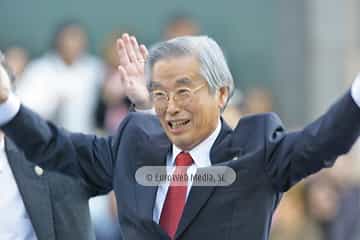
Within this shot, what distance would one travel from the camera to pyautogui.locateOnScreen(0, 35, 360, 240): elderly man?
591 cm

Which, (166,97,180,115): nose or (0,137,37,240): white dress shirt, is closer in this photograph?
(166,97,180,115): nose

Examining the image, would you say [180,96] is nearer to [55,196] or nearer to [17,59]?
[55,196]

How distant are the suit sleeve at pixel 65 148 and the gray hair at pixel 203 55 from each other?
0.41 m

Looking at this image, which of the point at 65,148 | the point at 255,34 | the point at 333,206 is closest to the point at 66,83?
the point at 333,206

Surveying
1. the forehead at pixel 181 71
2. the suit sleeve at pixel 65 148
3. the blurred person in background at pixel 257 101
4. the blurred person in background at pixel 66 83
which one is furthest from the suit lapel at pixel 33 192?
the blurred person in background at pixel 257 101

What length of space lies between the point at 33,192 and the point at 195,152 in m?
0.78

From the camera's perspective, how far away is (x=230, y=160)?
600 cm

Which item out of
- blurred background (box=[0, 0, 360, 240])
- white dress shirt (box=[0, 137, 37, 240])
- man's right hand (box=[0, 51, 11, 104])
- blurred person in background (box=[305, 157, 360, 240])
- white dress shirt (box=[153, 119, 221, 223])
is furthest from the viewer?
blurred background (box=[0, 0, 360, 240])

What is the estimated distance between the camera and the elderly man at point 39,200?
640 cm

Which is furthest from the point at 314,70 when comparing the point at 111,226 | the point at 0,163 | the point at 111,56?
the point at 0,163

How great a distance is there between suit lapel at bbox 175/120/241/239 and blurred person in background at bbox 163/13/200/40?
493cm

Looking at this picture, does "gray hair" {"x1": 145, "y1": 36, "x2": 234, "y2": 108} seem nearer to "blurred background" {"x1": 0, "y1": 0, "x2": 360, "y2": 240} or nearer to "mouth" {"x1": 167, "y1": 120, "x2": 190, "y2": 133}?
"mouth" {"x1": 167, "y1": 120, "x2": 190, "y2": 133}

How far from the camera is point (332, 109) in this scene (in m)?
5.63

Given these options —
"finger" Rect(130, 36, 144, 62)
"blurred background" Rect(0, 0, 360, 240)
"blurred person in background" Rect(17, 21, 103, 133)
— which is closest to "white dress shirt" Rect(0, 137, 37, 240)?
"finger" Rect(130, 36, 144, 62)
